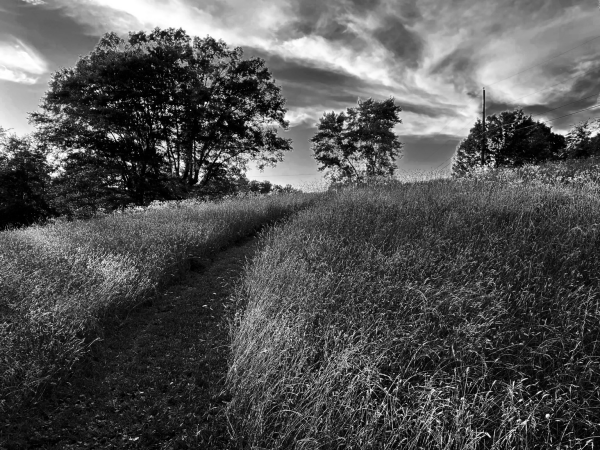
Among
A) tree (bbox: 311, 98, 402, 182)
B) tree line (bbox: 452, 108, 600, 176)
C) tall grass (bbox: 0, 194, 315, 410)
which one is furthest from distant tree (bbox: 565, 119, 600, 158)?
tall grass (bbox: 0, 194, 315, 410)

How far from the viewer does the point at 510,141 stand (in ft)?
131

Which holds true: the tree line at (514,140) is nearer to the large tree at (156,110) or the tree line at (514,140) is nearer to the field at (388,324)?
the large tree at (156,110)

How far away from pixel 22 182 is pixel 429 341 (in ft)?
107

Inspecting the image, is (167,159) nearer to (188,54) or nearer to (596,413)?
(188,54)

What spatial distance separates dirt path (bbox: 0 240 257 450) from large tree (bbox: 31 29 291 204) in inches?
700

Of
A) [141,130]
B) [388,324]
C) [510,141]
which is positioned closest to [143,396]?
[388,324]

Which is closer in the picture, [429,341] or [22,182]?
[429,341]

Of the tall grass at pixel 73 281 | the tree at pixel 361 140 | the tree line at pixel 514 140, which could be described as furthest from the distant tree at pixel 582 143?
the tall grass at pixel 73 281

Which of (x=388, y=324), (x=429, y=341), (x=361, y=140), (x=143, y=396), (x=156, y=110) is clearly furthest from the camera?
(x=361, y=140)

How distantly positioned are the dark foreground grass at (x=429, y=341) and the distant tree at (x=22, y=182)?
27621mm

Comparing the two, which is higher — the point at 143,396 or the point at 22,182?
the point at 22,182

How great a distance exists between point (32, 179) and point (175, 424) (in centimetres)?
3074

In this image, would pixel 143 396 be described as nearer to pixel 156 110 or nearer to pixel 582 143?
pixel 156 110

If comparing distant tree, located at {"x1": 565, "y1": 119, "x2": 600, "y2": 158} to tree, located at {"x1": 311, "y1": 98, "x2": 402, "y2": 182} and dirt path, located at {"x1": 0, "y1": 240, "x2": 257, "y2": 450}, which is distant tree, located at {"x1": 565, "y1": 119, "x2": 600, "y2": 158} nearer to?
tree, located at {"x1": 311, "y1": 98, "x2": 402, "y2": 182}
